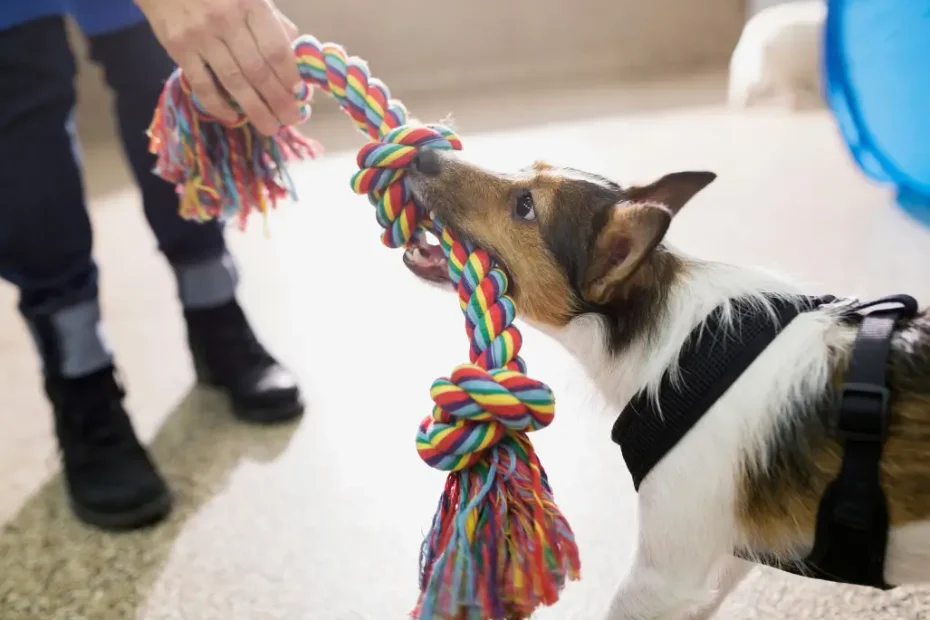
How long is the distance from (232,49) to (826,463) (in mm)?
914

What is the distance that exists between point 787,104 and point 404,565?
2.60 meters

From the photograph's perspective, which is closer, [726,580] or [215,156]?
[726,580]

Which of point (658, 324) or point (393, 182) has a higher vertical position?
point (393, 182)

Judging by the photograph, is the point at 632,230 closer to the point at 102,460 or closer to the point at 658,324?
the point at 658,324

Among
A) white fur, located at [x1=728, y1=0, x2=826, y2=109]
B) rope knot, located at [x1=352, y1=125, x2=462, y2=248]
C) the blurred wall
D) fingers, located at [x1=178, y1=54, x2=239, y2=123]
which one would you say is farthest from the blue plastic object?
the blurred wall

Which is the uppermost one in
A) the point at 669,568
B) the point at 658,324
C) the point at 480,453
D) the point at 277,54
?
the point at 277,54

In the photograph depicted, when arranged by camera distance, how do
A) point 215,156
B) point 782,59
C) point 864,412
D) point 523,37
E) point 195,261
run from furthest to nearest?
point 523,37
point 782,59
point 195,261
point 215,156
point 864,412

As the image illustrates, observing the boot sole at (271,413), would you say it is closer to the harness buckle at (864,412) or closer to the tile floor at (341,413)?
the tile floor at (341,413)

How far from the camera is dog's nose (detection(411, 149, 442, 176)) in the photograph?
3.54 ft

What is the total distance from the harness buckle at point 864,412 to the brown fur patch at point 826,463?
0.03 m

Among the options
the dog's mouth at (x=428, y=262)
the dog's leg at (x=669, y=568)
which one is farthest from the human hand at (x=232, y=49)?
the dog's leg at (x=669, y=568)

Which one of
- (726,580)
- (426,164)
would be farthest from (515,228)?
(726,580)

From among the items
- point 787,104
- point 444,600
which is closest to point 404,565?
point 444,600

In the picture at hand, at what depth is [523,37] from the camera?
154 inches
